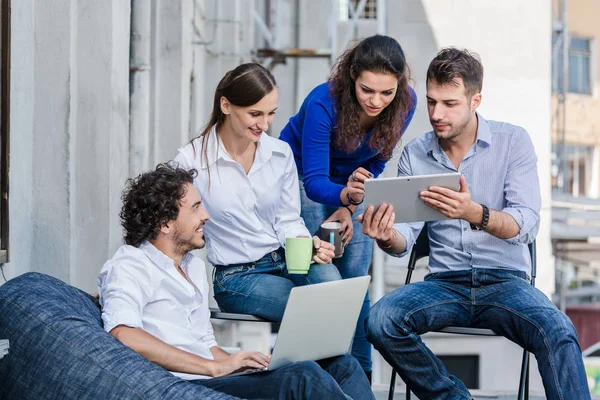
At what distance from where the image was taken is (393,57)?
12.4 feet

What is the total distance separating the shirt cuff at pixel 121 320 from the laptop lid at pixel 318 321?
0.43m

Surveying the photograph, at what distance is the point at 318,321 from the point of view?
10.2 ft

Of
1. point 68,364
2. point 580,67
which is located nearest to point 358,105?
point 68,364

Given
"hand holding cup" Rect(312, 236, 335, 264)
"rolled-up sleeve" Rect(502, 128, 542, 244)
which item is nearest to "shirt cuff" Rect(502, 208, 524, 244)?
"rolled-up sleeve" Rect(502, 128, 542, 244)

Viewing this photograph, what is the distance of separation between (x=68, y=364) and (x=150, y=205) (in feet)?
2.19

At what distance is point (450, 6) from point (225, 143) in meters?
13.1

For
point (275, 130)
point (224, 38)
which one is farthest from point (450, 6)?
point (224, 38)

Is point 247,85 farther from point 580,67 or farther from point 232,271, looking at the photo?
point 580,67

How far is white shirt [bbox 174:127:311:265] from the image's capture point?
3682 mm

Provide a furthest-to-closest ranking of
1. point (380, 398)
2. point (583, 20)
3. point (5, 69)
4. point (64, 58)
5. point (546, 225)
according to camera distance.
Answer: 1. point (583, 20)
2. point (546, 225)
3. point (380, 398)
4. point (64, 58)
5. point (5, 69)

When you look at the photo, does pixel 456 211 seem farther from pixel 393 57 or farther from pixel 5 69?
pixel 5 69

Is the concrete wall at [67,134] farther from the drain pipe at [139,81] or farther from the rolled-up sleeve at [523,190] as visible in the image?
the rolled-up sleeve at [523,190]

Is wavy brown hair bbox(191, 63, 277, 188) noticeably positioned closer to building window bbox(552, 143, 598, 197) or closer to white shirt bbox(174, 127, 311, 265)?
white shirt bbox(174, 127, 311, 265)

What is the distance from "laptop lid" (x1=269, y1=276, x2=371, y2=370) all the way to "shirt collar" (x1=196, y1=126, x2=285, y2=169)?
80cm
